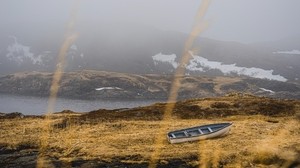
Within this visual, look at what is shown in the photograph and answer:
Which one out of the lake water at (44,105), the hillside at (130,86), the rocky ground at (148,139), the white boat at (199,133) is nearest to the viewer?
the rocky ground at (148,139)

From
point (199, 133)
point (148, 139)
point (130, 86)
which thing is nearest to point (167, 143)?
point (148, 139)

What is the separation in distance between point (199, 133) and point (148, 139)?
3.85m

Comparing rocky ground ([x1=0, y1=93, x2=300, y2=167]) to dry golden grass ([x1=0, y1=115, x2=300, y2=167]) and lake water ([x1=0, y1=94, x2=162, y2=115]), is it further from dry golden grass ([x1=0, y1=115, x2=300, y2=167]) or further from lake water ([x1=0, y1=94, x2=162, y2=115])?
lake water ([x1=0, y1=94, x2=162, y2=115])

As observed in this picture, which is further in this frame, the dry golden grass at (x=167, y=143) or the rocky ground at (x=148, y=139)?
the rocky ground at (x=148, y=139)

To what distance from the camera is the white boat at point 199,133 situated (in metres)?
29.6

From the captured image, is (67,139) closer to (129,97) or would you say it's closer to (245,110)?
(245,110)

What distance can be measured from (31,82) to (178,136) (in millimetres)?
155253

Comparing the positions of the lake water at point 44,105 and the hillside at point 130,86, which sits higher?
the hillside at point 130,86

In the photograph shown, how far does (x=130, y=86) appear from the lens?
552ft

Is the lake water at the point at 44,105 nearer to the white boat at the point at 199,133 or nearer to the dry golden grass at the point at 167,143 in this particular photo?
the dry golden grass at the point at 167,143

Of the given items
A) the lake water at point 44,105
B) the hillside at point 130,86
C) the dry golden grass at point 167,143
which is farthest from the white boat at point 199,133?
the hillside at point 130,86

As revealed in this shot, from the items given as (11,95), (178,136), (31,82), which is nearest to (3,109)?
(11,95)

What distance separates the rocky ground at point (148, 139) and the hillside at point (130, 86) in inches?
4493

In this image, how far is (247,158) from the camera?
26344 millimetres
